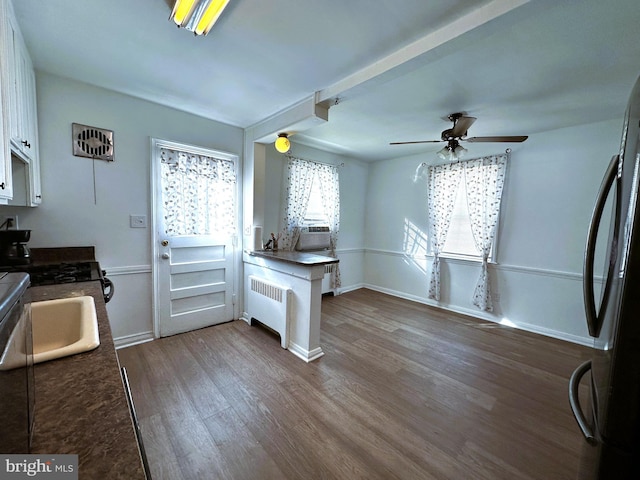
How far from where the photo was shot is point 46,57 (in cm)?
182

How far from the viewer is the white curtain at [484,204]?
11.0 ft

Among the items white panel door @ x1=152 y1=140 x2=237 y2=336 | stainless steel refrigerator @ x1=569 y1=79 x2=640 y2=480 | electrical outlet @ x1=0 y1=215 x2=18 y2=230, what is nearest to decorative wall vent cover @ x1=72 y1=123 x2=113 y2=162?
white panel door @ x1=152 y1=140 x2=237 y2=336

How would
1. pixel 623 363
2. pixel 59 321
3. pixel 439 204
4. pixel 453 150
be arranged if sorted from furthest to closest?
pixel 439 204 → pixel 453 150 → pixel 59 321 → pixel 623 363

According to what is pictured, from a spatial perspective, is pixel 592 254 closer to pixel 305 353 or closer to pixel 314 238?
pixel 305 353

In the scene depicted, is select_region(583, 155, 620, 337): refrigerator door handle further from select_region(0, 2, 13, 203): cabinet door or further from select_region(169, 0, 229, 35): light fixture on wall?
select_region(0, 2, 13, 203): cabinet door

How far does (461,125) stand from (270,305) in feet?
8.83

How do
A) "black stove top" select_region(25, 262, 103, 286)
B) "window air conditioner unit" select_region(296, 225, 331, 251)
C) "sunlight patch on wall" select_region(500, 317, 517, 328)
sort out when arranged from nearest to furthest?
A: 1. "black stove top" select_region(25, 262, 103, 286)
2. "sunlight patch on wall" select_region(500, 317, 517, 328)
3. "window air conditioner unit" select_region(296, 225, 331, 251)

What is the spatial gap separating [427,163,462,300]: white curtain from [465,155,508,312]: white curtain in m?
0.21

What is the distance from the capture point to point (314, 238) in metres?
3.92

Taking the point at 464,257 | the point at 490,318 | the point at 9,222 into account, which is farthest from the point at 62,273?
the point at 490,318

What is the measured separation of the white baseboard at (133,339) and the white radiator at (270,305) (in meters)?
1.03

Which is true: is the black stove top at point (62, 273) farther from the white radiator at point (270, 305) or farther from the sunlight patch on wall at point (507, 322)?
the sunlight patch on wall at point (507, 322)

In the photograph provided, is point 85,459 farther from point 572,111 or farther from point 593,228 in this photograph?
point 572,111

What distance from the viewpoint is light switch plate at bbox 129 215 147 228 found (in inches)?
97.8
